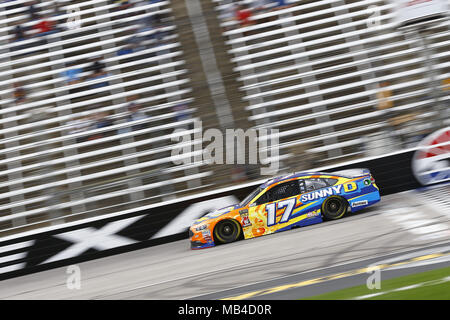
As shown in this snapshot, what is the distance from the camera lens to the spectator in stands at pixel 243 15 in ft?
52.0

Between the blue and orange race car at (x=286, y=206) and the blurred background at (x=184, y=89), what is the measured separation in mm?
1981

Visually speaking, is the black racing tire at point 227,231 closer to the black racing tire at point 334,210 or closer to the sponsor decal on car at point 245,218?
the sponsor decal on car at point 245,218

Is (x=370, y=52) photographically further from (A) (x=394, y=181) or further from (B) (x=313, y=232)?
(B) (x=313, y=232)

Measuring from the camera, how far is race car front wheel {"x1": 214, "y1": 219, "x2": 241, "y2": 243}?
440 inches

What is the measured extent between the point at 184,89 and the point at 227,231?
5090 mm

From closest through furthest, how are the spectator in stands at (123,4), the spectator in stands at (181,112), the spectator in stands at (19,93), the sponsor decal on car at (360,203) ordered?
1. the sponsor decal on car at (360,203)
2. the spectator in stands at (181,112)
3. the spectator in stands at (19,93)
4. the spectator in stands at (123,4)

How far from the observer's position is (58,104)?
15141mm

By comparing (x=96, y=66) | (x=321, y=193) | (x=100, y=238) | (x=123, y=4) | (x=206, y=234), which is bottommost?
(x=206, y=234)

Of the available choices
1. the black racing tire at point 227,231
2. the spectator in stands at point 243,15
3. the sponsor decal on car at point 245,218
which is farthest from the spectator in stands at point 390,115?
the black racing tire at point 227,231

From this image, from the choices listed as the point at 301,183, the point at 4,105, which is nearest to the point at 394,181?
the point at 301,183

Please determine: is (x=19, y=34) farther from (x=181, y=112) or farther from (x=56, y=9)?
(x=181, y=112)

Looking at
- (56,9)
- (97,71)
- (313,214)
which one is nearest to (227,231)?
(313,214)

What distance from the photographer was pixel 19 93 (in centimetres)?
1538
